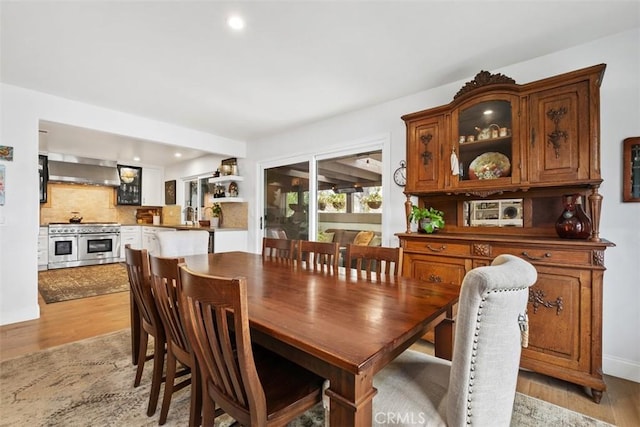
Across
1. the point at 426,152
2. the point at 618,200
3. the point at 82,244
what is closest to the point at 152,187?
the point at 82,244

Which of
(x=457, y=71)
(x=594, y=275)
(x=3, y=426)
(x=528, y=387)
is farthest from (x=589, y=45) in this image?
(x=3, y=426)

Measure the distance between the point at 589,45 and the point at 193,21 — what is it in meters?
2.88

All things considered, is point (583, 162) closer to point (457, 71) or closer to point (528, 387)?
point (457, 71)

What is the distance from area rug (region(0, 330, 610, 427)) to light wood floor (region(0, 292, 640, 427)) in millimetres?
145

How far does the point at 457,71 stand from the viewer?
2.57 metres

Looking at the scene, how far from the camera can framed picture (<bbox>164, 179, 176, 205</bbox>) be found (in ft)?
23.2

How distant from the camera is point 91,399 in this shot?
178cm

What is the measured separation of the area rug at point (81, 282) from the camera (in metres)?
3.99

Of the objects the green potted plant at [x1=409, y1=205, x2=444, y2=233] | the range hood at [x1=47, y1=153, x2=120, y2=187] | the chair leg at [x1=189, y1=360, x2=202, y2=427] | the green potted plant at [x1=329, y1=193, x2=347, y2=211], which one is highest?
the range hood at [x1=47, y1=153, x2=120, y2=187]

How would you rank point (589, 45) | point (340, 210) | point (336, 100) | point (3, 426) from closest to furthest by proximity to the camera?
point (3, 426)
point (589, 45)
point (336, 100)
point (340, 210)

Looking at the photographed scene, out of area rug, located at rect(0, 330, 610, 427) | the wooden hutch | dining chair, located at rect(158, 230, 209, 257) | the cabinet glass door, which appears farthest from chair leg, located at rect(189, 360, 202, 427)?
the cabinet glass door

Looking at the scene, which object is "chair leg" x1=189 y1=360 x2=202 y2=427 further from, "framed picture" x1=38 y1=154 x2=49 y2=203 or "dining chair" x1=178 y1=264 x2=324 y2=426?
"framed picture" x1=38 y1=154 x2=49 y2=203

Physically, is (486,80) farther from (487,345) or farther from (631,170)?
(487,345)

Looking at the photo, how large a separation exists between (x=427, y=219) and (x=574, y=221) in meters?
1.00
